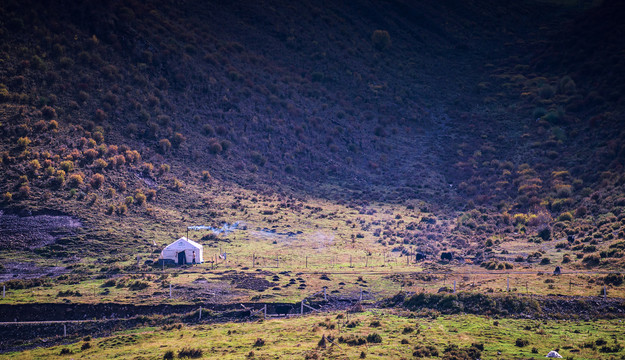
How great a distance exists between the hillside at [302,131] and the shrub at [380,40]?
435mm

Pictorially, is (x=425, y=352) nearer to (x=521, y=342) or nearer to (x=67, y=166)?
(x=521, y=342)

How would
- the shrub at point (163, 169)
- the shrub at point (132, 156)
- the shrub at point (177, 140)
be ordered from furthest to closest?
the shrub at point (177, 140) → the shrub at point (163, 169) → the shrub at point (132, 156)

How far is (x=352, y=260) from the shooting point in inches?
2768

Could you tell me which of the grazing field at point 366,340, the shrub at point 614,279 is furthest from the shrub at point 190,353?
the shrub at point 614,279

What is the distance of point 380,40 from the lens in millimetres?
162125

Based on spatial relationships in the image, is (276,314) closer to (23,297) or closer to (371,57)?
(23,297)

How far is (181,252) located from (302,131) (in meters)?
60.2

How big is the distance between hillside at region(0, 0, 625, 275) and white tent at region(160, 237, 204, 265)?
6.22 m

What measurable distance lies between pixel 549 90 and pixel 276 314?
356 feet

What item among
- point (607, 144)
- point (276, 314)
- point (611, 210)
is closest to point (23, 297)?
point (276, 314)

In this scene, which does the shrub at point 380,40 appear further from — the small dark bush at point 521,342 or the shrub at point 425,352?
the shrub at point 425,352

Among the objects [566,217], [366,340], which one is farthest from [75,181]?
[566,217]

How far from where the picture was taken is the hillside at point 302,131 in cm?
7538

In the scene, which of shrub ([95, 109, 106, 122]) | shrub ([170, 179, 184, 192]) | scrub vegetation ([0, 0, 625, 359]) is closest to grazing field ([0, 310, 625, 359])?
scrub vegetation ([0, 0, 625, 359])
